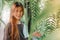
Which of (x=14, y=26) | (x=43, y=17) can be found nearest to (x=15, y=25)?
(x=14, y=26)

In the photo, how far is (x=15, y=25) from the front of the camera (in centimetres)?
107

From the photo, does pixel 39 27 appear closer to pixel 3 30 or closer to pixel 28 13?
pixel 28 13

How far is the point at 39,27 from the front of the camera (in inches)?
41.7

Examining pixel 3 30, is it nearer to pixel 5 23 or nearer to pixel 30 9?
pixel 5 23

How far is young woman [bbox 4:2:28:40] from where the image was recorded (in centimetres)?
106

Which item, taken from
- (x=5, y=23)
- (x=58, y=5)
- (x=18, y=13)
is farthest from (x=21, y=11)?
(x=58, y=5)

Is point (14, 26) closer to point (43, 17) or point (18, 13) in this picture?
point (18, 13)

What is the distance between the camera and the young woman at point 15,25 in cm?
106

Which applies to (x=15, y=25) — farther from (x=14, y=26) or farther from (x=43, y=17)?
(x=43, y=17)

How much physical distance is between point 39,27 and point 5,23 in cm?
25

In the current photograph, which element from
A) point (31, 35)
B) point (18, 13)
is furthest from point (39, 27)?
point (18, 13)

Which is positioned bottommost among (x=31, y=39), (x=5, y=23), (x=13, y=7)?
(x=31, y=39)

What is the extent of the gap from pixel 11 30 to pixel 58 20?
35cm

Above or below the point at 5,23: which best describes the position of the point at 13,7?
above
